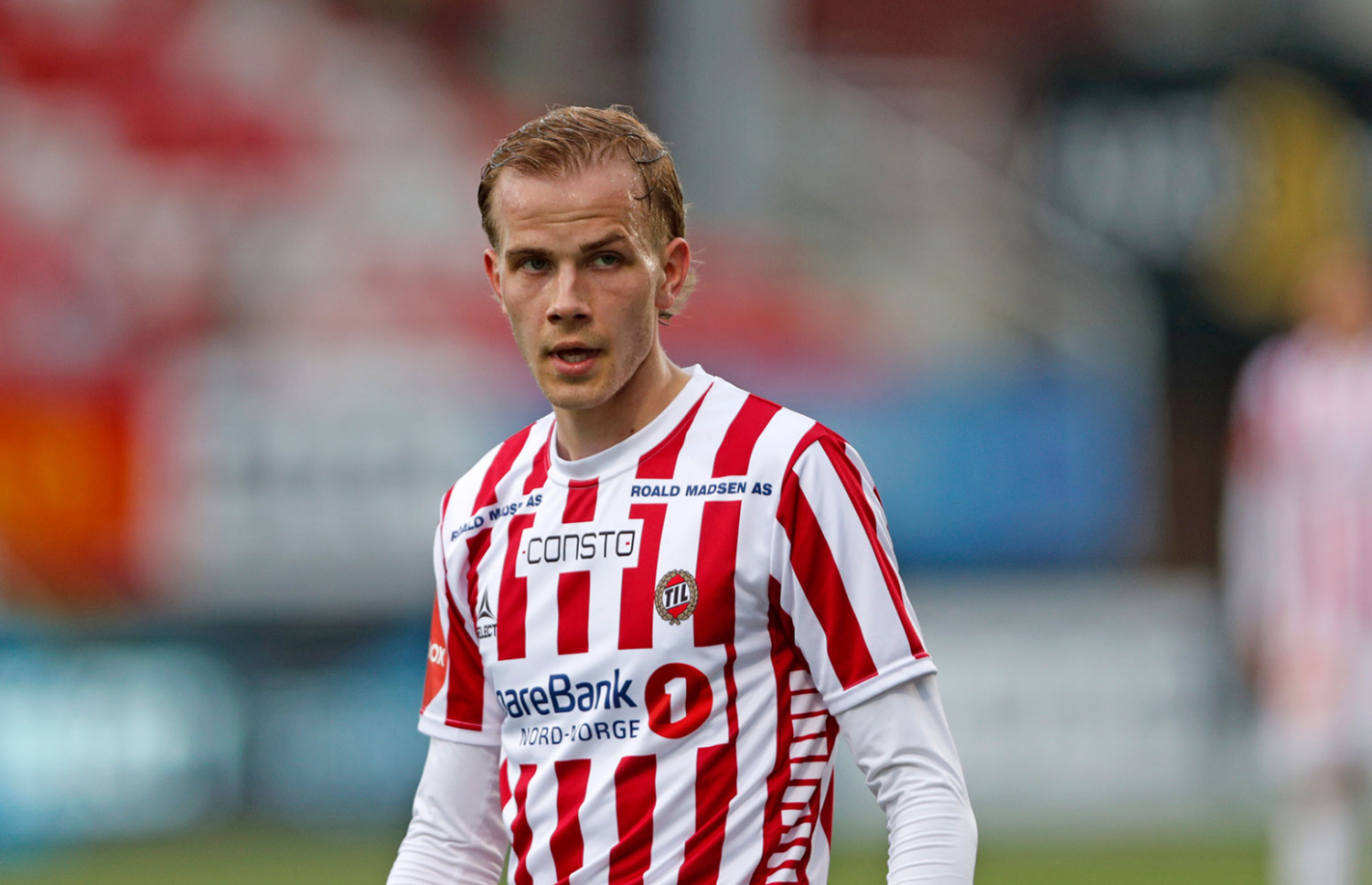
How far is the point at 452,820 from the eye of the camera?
8.69 ft

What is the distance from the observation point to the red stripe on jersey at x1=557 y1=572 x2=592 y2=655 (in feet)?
8.02

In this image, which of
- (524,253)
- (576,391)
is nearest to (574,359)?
(576,391)

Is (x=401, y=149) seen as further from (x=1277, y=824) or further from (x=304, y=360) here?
(x=1277, y=824)

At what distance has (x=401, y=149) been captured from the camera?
12492 millimetres

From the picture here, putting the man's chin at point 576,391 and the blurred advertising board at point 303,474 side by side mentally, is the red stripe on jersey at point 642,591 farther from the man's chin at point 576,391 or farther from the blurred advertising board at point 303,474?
the blurred advertising board at point 303,474

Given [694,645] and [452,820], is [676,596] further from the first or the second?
[452,820]

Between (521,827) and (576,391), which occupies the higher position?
(576,391)

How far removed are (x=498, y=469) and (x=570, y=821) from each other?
50cm

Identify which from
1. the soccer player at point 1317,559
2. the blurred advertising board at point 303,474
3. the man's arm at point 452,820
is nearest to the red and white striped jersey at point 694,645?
the man's arm at point 452,820

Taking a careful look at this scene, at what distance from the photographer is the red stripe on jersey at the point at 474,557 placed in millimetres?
2592

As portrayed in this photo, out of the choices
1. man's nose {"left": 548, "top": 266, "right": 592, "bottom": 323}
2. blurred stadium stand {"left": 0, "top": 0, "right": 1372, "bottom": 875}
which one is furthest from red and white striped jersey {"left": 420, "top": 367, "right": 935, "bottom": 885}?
blurred stadium stand {"left": 0, "top": 0, "right": 1372, "bottom": 875}

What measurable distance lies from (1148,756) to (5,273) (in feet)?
22.9

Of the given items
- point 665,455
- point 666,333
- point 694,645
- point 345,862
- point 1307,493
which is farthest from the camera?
point 666,333

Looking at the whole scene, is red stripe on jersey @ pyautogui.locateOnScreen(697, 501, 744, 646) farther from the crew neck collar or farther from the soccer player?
the soccer player
